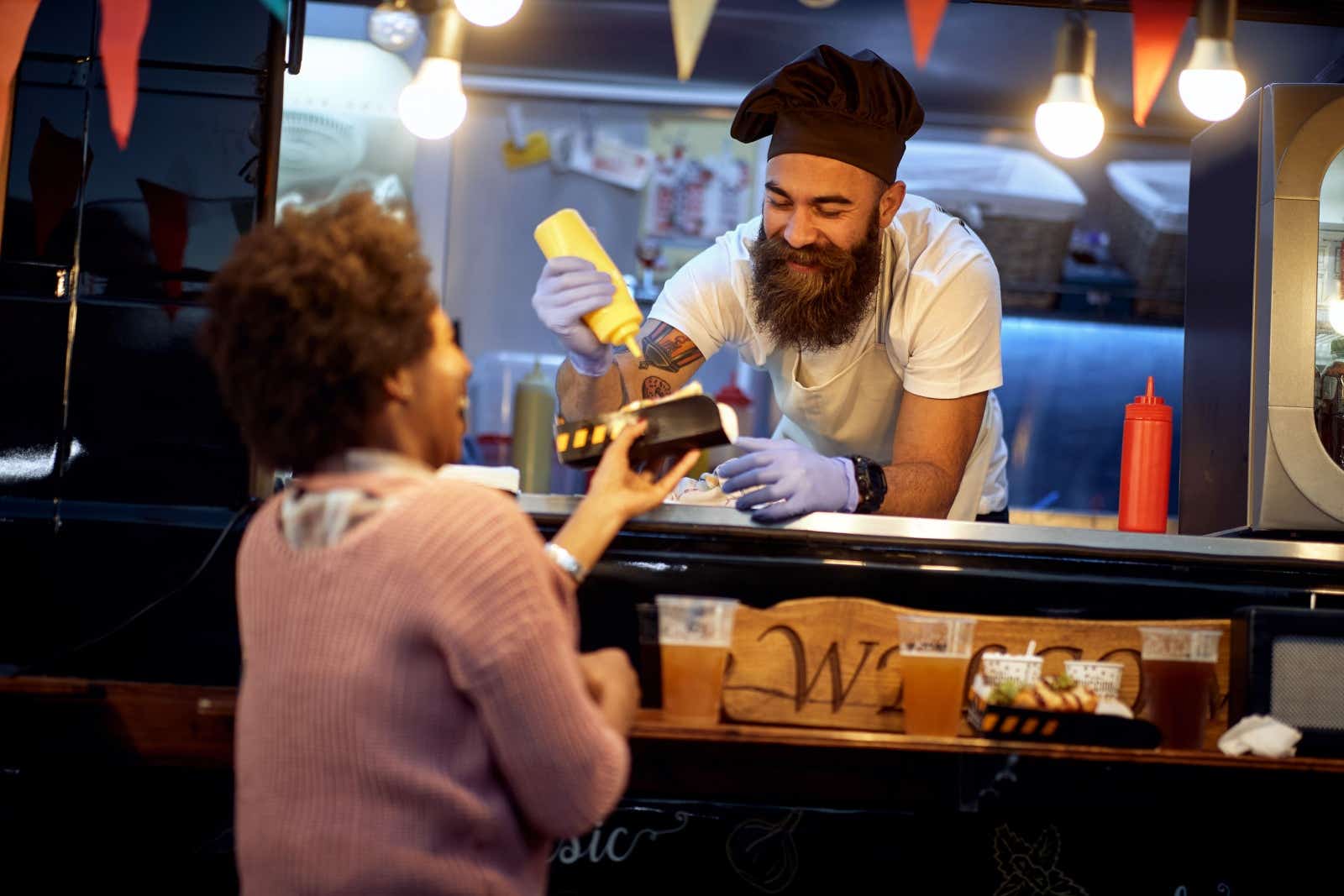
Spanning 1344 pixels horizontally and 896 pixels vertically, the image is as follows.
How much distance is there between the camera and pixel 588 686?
4.79 feet

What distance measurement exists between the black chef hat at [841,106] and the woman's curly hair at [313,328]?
150cm

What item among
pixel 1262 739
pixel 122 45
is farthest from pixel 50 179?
pixel 1262 739

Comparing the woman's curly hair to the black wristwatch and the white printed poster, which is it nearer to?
the black wristwatch

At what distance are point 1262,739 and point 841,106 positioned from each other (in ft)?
4.87

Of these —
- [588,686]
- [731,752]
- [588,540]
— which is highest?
[588,540]

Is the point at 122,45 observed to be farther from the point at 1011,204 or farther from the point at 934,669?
A: the point at 1011,204

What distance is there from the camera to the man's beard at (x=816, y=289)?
2717 mm

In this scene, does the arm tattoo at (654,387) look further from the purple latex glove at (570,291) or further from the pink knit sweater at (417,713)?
the pink knit sweater at (417,713)

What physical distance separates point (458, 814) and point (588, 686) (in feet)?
0.77

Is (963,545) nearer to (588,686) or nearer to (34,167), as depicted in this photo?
(588,686)

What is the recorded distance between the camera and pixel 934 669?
5.90 ft

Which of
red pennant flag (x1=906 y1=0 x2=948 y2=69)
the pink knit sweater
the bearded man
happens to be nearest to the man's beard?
the bearded man

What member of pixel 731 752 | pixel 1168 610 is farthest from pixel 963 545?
pixel 731 752

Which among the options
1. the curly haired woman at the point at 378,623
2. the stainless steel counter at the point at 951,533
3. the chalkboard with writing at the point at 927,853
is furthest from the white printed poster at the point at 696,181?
the curly haired woman at the point at 378,623
